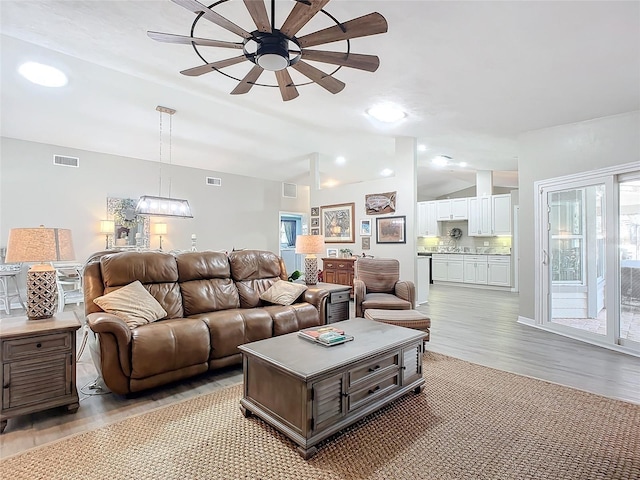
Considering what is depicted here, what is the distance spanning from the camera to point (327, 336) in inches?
91.4

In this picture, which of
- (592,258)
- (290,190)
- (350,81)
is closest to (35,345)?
(350,81)

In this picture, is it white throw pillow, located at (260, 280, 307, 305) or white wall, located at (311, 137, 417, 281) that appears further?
white wall, located at (311, 137, 417, 281)

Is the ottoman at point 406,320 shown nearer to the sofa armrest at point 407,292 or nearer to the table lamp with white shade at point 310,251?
the sofa armrest at point 407,292

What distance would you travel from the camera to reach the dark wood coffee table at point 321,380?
71.6 inches

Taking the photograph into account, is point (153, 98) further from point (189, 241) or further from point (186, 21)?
point (189, 241)

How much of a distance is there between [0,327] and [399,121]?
475 centimetres

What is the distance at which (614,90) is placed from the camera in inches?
128

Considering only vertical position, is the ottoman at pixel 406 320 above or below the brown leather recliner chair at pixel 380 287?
below

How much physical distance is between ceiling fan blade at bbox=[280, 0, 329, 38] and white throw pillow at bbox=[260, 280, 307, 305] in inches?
97.5

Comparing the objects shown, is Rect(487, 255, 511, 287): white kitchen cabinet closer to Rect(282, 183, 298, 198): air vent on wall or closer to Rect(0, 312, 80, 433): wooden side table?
Rect(282, 183, 298, 198): air vent on wall

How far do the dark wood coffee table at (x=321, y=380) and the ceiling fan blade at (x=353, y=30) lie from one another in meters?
1.99

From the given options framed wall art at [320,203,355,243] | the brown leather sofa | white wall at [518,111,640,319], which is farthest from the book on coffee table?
framed wall art at [320,203,355,243]

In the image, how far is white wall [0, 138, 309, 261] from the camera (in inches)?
206

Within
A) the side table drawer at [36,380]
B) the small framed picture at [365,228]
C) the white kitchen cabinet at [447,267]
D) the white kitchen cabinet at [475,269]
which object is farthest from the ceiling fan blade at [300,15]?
the white kitchen cabinet at [447,267]
